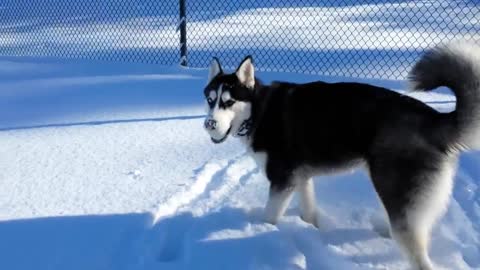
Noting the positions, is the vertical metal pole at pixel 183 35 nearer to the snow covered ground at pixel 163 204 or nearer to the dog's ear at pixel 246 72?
the snow covered ground at pixel 163 204

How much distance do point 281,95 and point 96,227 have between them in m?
1.20

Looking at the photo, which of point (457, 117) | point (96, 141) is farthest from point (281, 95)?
point (96, 141)

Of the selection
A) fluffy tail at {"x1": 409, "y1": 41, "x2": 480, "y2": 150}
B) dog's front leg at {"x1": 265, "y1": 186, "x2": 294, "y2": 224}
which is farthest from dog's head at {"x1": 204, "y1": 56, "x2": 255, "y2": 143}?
fluffy tail at {"x1": 409, "y1": 41, "x2": 480, "y2": 150}

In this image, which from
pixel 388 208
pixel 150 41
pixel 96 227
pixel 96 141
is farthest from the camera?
pixel 150 41

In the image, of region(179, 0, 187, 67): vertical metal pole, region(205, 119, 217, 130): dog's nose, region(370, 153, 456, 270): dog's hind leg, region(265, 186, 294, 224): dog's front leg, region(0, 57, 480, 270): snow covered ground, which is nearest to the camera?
region(370, 153, 456, 270): dog's hind leg

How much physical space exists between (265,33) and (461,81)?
6755 millimetres

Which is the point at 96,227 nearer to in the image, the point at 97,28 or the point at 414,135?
the point at 414,135

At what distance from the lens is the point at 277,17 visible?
32.8 feet

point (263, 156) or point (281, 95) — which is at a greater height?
point (281, 95)

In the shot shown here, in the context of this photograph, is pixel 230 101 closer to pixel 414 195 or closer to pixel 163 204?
pixel 163 204

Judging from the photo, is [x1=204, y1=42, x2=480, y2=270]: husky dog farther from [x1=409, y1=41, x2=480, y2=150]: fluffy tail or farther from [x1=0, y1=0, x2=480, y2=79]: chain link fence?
[x1=0, y1=0, x2=480, y2=79]: chain link fence

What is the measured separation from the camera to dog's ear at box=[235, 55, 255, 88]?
8.70 ft

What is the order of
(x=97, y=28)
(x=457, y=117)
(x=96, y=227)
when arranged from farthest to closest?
(x=97, y=28) → (x=96, y=227) → (x=457, y=117)

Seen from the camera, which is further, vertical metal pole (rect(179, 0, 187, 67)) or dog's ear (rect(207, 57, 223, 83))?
vertical metal pole (rect(179, 0, 187, 67))
